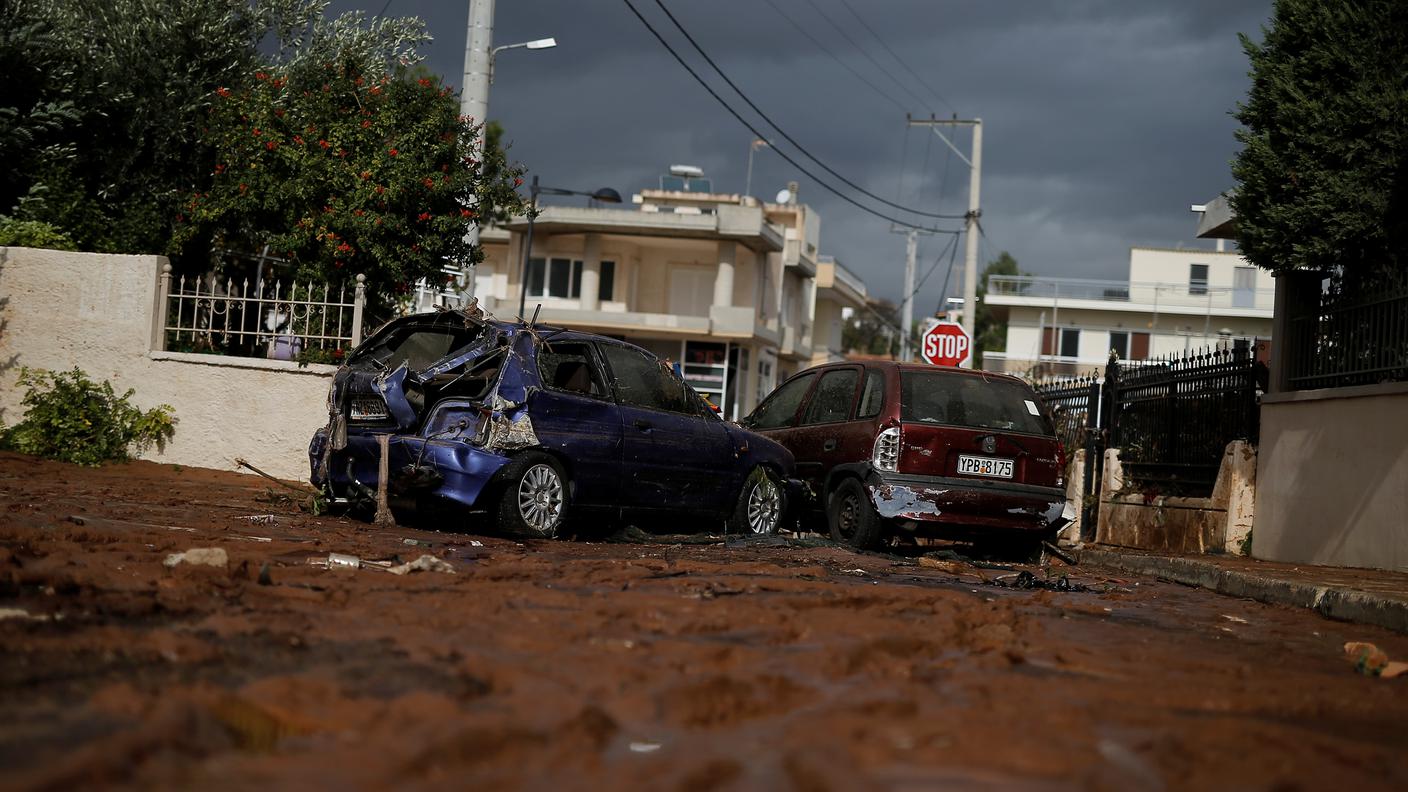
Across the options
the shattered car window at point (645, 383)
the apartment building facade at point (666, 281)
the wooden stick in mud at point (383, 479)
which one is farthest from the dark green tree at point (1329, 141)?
the apartment building facade at point (666, 281)

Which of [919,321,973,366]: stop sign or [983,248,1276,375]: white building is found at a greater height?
[983,248,1276,375]: white building

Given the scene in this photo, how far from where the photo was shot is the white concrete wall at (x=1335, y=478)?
1142 centimetres

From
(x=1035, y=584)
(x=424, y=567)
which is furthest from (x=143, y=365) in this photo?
(x=1035, y=584)

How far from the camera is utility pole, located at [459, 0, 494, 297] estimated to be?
18.6m

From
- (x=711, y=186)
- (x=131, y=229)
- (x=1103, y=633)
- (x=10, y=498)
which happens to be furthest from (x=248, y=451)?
(x=711, y=186)

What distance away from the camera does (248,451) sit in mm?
16453

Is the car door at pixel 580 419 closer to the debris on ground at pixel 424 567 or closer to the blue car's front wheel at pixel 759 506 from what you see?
the blue car's front wheel at pixel 759 506

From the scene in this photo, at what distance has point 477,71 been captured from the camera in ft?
61.2

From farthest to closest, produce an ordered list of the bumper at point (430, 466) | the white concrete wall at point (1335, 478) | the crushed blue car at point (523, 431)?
the white concrete wall at point (1335, 478)
the crushed blue car at point (523, 431)
the bumper at point (430, 466)

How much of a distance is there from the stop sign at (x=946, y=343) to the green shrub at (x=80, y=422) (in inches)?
432

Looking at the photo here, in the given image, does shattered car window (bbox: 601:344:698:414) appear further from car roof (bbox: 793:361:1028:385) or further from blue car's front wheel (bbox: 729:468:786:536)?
car roof (bbox: 793:361:1028:385)

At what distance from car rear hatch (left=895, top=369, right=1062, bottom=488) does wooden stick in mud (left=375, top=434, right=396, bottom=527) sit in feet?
13.3

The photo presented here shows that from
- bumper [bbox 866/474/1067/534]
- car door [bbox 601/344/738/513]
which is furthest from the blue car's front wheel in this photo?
bumper [bbox 866/474/1067/534]

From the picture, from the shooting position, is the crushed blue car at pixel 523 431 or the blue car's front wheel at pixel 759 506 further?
the blue car's front wheel at pixel 759 506
